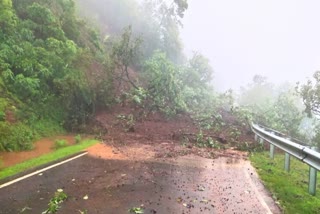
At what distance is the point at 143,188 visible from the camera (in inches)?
299

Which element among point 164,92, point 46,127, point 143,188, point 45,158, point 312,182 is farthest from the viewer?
point 164,92

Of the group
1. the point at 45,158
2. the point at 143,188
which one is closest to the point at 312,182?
the point at 143,188

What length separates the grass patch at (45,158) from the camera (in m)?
8.73

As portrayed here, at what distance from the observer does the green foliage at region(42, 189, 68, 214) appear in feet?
19.1

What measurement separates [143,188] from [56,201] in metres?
2.01

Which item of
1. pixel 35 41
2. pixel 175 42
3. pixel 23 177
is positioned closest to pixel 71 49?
pixel 35 41

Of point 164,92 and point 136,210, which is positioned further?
point 164,92

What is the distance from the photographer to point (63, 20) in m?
20.1

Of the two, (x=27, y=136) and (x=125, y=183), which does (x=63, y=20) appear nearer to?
(x=27, y=136)

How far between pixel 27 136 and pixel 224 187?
7.35 m

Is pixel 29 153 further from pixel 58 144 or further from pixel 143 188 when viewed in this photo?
pixel 143 188

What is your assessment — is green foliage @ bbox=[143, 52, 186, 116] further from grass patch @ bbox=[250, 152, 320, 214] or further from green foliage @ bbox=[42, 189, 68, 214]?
green foliage @ bbox=[42, 189, 68, 214]

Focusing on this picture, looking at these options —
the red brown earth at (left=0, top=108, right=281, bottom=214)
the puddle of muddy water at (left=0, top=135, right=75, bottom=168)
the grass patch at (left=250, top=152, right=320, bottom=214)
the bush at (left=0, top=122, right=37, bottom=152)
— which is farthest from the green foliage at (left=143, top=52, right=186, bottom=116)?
the grass patch at (left=250, top=152, right=320, bottom=214)

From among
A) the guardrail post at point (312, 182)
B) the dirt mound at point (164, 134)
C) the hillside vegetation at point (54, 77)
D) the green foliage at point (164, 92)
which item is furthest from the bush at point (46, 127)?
the guardrail post at point (312, 182)
